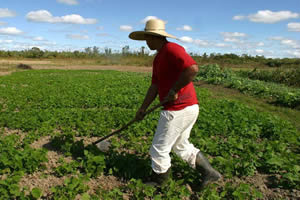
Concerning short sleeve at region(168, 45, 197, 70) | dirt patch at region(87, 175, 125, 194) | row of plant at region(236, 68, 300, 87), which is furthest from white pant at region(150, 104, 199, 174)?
row of plant at region(236, 68, 300, 87)

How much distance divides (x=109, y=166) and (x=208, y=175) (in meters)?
1.54

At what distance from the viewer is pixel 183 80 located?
293 cm

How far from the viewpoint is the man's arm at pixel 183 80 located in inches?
113

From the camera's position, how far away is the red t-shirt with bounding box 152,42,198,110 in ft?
9.53

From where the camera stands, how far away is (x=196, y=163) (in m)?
3.48

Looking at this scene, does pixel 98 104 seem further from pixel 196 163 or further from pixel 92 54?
pixel 92 54

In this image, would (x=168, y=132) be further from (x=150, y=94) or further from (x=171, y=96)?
(x=150, y=94)

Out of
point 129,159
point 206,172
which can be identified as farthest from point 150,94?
point 206,172

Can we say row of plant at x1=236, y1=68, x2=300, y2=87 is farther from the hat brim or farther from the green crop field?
the hat brim

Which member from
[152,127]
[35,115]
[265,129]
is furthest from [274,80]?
[35,115]

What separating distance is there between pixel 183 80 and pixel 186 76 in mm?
59

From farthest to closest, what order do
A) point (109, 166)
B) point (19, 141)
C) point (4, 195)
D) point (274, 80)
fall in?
point (274, 80), point (19, 141), point (109, 166), point (4, 195)

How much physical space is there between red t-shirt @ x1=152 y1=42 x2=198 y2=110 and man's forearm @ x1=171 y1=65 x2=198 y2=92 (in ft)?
0.15

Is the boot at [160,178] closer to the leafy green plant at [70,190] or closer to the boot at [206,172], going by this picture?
the boot at [206,172]
